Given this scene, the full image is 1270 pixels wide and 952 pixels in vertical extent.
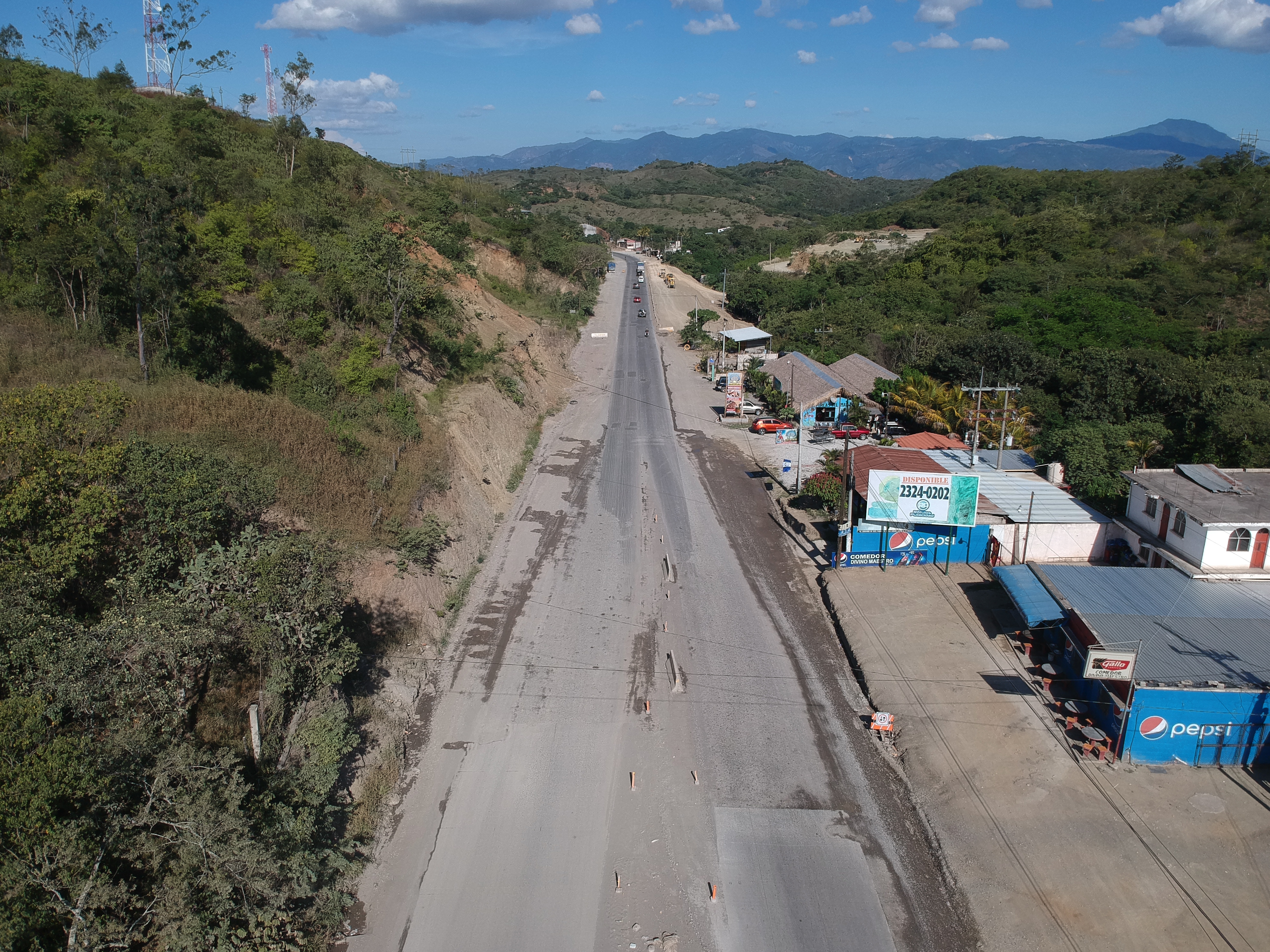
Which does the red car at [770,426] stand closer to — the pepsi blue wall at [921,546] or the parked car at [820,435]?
the parked car at [820,435]

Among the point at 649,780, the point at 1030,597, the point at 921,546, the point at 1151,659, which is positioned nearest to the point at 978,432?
the point at 921,546

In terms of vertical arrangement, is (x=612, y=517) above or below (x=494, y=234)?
below

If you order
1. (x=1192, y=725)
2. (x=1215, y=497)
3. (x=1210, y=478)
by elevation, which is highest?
(x=1210, y=478)

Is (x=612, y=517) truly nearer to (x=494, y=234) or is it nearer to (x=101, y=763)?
(x=101, y=763)

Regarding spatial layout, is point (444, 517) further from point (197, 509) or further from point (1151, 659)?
point (1151, 659)

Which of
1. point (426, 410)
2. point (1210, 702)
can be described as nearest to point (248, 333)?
point (426, 410)

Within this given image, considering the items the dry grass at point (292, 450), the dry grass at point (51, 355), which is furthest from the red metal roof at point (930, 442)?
the dry grass at point (51, 355)
